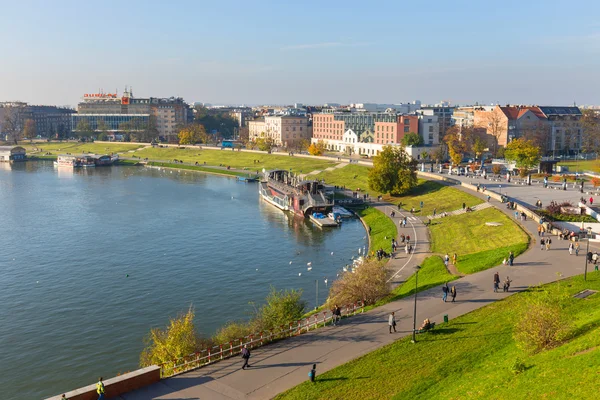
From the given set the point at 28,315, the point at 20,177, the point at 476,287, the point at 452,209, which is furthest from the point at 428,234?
the point at 20,177

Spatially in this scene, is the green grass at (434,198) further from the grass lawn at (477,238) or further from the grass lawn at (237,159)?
the grass lawn at (237,159)

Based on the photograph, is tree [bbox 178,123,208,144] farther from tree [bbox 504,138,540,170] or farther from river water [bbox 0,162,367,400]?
tree [bbox 504,138,540,170]

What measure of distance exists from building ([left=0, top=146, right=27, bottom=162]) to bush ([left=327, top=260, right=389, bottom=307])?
140 meters

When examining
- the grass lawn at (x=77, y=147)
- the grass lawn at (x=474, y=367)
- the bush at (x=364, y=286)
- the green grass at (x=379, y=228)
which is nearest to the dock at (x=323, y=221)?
the green grass at (x=379, y=228)

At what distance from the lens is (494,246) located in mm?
44000

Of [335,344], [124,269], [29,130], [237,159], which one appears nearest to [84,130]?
[29,130]

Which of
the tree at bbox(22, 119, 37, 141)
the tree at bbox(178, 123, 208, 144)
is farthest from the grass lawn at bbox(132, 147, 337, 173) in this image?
the tree at bbox(22, 119, 37, 141)

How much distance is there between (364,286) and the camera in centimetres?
3197

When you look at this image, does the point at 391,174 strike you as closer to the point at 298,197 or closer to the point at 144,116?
the point at 298,197

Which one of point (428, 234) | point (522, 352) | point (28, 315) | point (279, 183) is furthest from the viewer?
point (279, 183)

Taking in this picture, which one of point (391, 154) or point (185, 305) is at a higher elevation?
point (391, 154)

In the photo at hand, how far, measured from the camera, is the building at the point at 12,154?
146750mm

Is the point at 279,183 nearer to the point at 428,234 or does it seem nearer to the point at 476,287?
the point at 428,234

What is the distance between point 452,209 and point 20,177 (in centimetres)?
8997
